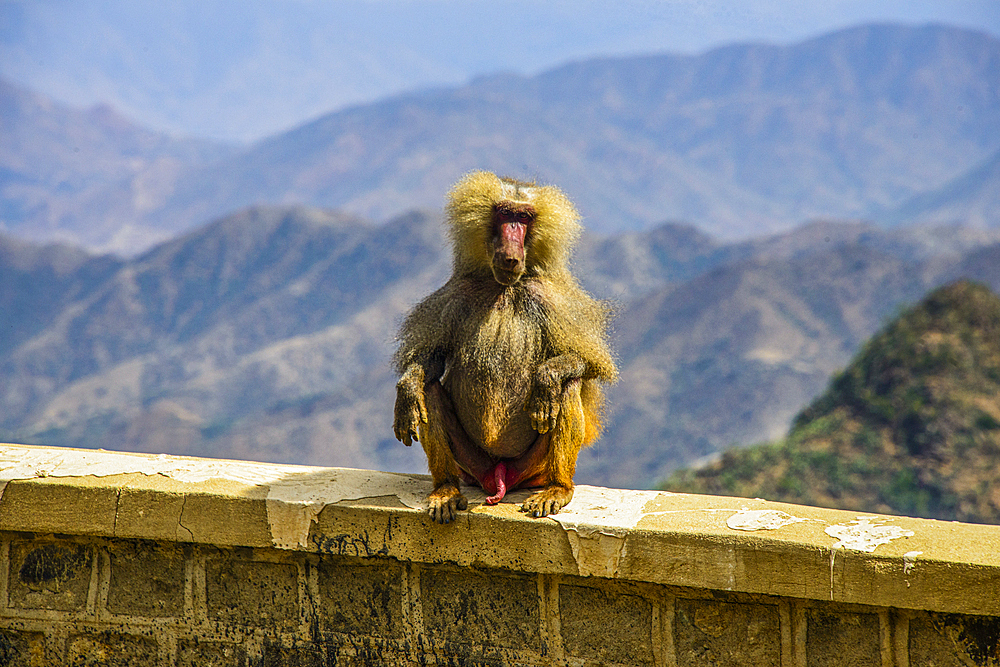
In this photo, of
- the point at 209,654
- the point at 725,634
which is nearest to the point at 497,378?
the point at 725,634

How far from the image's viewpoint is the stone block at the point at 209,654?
312cm

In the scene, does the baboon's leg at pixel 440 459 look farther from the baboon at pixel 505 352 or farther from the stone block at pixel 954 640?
the stone block at pixel 954 640

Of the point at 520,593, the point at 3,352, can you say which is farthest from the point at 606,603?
the point at 3,352

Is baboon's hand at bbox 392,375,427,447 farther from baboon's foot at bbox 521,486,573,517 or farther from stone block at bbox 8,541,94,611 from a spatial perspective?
stone block at bbox 8,541,94,611

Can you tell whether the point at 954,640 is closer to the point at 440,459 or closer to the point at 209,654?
the point at 440,459

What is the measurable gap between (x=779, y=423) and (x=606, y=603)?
41912mm

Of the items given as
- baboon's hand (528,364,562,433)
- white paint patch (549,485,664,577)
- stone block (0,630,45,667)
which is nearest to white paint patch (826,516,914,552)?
white paint patch (549,485,664,577)

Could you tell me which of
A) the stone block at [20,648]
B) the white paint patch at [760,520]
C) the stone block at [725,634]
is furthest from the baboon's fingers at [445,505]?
the stone block at [20,648]

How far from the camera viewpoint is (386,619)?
3.03 meters

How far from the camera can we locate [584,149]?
192m

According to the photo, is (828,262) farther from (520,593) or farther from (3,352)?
(3,352)

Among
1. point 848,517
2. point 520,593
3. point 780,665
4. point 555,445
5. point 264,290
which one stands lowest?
point 780,665

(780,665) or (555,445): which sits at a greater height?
(555,445)

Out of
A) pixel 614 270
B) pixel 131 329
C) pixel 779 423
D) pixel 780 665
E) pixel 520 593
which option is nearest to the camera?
pixel 780 665
